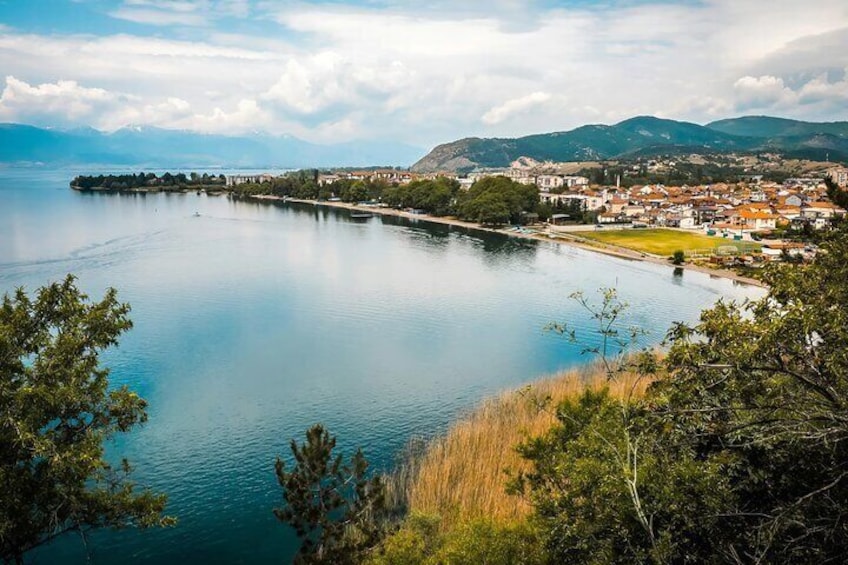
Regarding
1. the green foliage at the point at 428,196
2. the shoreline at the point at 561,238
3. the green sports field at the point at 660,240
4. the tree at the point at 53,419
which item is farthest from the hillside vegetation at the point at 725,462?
the green foliage at the point at 428,196

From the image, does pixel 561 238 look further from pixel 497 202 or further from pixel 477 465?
pixel 477 465

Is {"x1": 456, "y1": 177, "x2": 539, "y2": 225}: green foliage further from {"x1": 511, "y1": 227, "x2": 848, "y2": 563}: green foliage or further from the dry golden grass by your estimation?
{"x1": 511, "y1": 227, "x2": 848, "y2": 563}: green foliage

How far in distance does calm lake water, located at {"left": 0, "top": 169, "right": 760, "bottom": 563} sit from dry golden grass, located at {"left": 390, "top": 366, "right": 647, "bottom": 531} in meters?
1.55

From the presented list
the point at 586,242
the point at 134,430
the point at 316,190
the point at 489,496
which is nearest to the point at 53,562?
the point at 134,430

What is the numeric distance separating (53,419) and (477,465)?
9726mm

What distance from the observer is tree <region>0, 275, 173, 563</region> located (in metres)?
9.31

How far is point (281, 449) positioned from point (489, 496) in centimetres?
726

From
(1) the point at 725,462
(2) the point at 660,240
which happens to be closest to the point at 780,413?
(1) the point at 725,462

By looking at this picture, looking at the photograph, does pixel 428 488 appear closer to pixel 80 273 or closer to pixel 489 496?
pixel 489 496

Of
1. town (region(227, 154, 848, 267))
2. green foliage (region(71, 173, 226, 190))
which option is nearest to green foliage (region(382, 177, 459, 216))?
town (region(227, 154, 848, 267))

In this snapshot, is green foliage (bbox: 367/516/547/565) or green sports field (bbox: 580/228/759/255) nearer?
green foliage (bbox: 367/516/547/565)

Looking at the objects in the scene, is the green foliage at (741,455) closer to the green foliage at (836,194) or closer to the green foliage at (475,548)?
the green foliage at (475,548)

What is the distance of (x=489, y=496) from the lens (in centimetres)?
1433

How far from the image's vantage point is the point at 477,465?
615 inches
